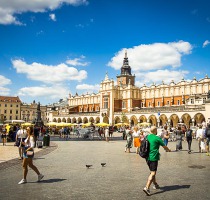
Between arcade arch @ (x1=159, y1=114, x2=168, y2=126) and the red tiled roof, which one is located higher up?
the red tiled roof

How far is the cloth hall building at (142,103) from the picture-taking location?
5770cm

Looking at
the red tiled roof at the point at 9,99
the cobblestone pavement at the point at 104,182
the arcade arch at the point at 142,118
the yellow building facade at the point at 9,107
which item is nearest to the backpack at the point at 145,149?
the cobblestone pavement at the point at 104,182

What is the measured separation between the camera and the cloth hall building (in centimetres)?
5770

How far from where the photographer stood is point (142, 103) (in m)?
79.5

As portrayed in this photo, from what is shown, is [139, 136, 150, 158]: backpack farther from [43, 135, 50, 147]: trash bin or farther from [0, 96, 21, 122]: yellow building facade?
[0, 96, 21, 122]: yellow building facade

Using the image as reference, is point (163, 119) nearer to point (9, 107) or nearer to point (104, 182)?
point (104, 182)

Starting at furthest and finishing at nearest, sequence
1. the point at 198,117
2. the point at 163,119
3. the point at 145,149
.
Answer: the point at 163,119, the point at 198,117, the point at 145,149

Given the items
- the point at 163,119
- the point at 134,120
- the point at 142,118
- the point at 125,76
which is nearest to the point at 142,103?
the point at 134,120

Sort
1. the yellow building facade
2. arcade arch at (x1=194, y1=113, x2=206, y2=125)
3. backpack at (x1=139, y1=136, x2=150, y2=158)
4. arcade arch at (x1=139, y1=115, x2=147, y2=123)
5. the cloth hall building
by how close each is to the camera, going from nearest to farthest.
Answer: backpack at (x1=139, y1=136, x2=150, y2=158) < arcade arch at (x1=194, y1=113, x2=206, y2=125) < the cloth hall building < arcade arch at (x1=139, y1=115, x2=147, y2=123) < the yellow building facade

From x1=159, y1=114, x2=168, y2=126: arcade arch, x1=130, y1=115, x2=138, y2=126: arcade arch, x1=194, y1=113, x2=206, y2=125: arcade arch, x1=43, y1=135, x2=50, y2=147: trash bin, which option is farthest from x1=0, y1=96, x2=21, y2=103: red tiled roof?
x1=43, y1=135, x2=50, y2=147: trash bin

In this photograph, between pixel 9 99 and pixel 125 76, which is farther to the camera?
pixel 9 99

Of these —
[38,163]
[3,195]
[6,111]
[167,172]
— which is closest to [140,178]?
[167,172]

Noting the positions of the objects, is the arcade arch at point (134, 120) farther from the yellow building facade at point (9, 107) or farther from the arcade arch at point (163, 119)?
the yellow building facade at point (9, 107)

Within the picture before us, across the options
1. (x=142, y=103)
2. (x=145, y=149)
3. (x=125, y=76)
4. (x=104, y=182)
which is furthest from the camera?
(x=125, y=76)
